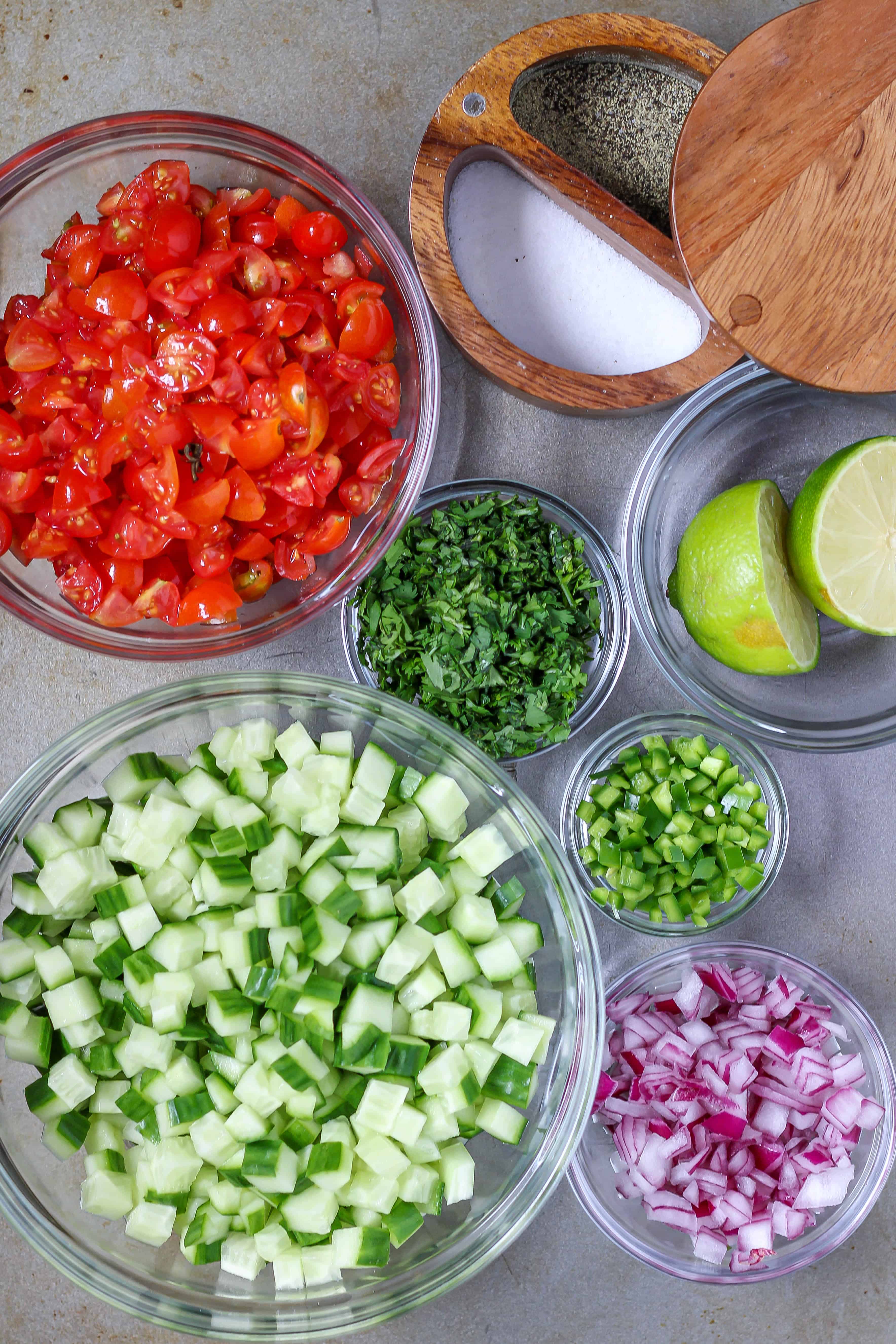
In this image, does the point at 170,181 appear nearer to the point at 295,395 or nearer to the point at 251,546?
the point at 295,395

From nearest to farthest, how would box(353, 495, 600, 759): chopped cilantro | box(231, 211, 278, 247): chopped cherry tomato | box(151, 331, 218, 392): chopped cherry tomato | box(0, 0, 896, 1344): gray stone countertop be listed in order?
box(151, 331, 218, 392): chopped cherry tomato → box(231, 211, 278, 247): chopped cherry tomato → box(353, 495, 600, 759): chopped cilantro → box(0, 0, 896, 1344): gray stone countertop

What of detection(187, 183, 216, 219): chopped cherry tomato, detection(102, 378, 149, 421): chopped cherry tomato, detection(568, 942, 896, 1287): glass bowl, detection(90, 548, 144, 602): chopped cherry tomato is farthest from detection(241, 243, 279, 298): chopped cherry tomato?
detection(568, 942, 896, 1287): glass bowl

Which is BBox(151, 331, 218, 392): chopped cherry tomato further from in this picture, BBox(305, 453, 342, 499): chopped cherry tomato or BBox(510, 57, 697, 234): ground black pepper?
BBox(510, 57, 697, 234): ground black pepper

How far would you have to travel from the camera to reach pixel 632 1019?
1.67 m

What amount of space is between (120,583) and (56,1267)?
100 centimetres

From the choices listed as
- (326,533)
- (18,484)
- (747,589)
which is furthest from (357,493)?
(747,589)

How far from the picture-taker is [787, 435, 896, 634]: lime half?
1495 millimetres

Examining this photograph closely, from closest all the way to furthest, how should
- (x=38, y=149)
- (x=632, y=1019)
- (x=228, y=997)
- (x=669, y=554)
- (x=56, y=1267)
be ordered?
(x=228, y=997) → (x=56, y=1267) → (x=38, y=149) → (x=632, y=1019) → (x=669, y=554)

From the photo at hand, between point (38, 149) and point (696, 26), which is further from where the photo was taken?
point (696, 26)

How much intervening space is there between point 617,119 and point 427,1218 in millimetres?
1776

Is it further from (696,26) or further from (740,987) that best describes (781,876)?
(696,26)

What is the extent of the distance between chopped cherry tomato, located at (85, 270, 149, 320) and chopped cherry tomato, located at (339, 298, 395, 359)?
29cm

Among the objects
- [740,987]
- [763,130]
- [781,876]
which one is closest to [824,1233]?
[740,987]

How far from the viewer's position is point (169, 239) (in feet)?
4.65
